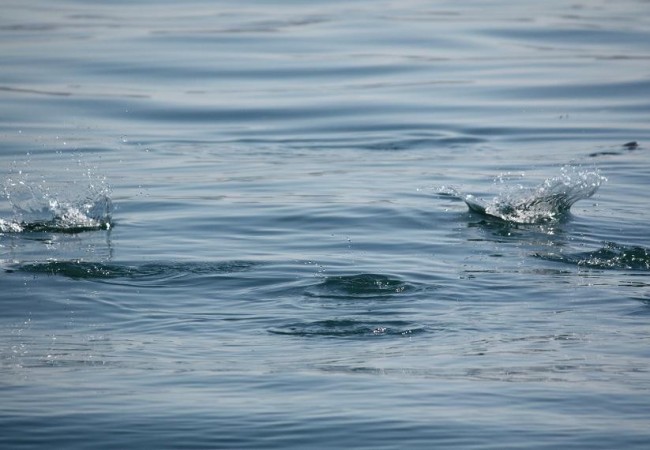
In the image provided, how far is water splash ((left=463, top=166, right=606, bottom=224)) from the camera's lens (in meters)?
11.6

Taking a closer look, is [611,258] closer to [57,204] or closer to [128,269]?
[128,269]

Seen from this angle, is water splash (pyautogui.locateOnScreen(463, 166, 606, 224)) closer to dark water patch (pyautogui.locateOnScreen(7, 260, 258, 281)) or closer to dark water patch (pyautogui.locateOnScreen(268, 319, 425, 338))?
dark water patch (pyautogui.locateOnScreen(7, 260, 258, 281))

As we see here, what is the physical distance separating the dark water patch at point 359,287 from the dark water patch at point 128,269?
2.73 feet

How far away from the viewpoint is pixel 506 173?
14.1 m

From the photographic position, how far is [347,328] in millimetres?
7984

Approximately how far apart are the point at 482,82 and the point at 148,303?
42.4 feet

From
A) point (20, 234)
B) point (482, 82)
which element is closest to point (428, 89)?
point (482, 82)

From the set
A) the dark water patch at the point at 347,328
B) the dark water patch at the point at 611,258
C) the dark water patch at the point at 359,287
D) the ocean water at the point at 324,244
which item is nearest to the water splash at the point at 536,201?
the ocean water at the point at 324,244

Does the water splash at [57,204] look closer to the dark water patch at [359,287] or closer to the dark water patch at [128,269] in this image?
the dark water patch at [128,269]

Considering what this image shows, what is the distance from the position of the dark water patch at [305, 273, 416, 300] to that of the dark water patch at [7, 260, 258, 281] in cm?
83

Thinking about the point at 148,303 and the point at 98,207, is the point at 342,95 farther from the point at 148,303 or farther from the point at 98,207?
the point at 148,303

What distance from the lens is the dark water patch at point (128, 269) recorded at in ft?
31.1

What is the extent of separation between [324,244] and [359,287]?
66.6 inches

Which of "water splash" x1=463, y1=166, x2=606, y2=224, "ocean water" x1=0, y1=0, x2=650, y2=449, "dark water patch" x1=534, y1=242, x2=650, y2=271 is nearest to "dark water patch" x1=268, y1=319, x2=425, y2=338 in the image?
"ocean water" x1=0, y1=0, x2=650, y2=449
